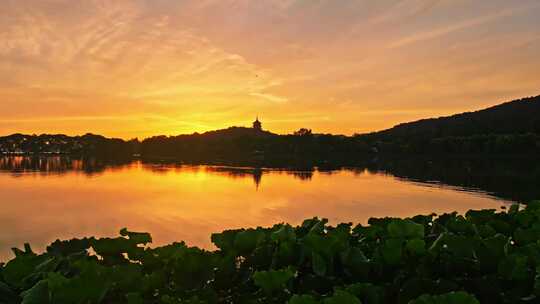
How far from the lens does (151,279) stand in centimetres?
371

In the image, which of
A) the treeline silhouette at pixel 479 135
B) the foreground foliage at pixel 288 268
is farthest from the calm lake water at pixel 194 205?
the treeline silhouette at pixel 479 135

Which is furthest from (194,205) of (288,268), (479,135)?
(479,135)

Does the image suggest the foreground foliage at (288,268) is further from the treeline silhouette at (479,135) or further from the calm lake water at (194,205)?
the treeline silhouette at (479,135)

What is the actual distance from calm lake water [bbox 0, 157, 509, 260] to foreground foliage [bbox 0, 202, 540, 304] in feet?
76.5

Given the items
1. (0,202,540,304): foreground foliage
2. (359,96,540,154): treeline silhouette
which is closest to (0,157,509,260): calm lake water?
(0,202,540,304): foreground foliage

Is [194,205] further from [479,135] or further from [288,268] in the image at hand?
[479,135]

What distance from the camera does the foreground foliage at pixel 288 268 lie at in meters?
3.54

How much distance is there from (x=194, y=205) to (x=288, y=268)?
46.0 meters

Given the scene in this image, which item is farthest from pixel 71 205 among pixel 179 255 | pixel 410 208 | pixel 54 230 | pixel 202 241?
pixel 179 255

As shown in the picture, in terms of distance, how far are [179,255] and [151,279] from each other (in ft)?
1.61

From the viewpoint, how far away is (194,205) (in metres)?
48.6

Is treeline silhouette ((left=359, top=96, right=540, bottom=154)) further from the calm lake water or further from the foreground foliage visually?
the foreground foliage

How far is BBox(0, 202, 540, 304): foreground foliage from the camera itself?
3.54m

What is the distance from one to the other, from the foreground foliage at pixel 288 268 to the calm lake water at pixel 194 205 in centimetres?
2333
